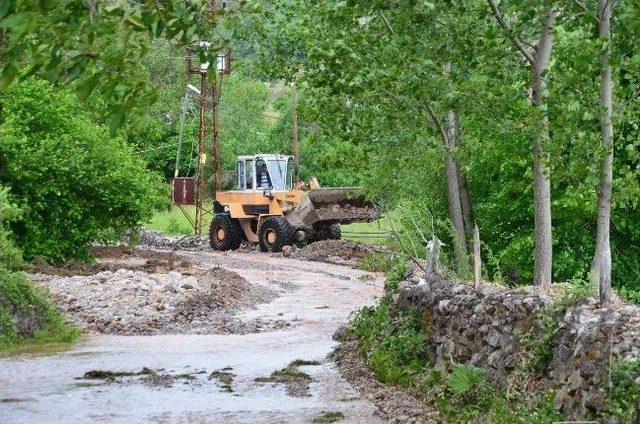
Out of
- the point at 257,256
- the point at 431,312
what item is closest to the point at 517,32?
the point at 431,312

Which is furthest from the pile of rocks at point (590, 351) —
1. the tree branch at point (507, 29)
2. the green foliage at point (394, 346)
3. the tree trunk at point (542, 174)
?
the tree branch at point (507, 29)

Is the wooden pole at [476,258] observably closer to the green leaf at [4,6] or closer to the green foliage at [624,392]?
the green foliage at [624,392]

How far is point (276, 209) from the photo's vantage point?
157 feet

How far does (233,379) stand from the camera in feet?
60.7

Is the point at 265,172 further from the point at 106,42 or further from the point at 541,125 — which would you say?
the point at 106,42

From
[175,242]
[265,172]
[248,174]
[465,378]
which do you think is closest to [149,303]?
[465,378]

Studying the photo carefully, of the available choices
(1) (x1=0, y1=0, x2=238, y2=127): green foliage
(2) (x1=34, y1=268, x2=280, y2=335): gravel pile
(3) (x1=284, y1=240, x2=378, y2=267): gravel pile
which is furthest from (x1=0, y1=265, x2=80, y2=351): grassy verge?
(3) (x1=284, y1=240, x2=378, y2=267): gravel pile

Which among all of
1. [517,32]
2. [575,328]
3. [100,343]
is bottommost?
[100,343]

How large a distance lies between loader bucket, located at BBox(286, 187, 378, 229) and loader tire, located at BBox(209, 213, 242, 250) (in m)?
3.92

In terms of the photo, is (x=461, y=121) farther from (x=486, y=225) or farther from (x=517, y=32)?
(x=517, y=32)

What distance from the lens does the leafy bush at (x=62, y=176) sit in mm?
33188

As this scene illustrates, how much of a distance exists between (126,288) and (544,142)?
12.1 meters

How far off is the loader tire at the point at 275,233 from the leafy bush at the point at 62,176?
11.3 metres

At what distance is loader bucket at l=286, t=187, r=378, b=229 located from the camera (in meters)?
46.2
